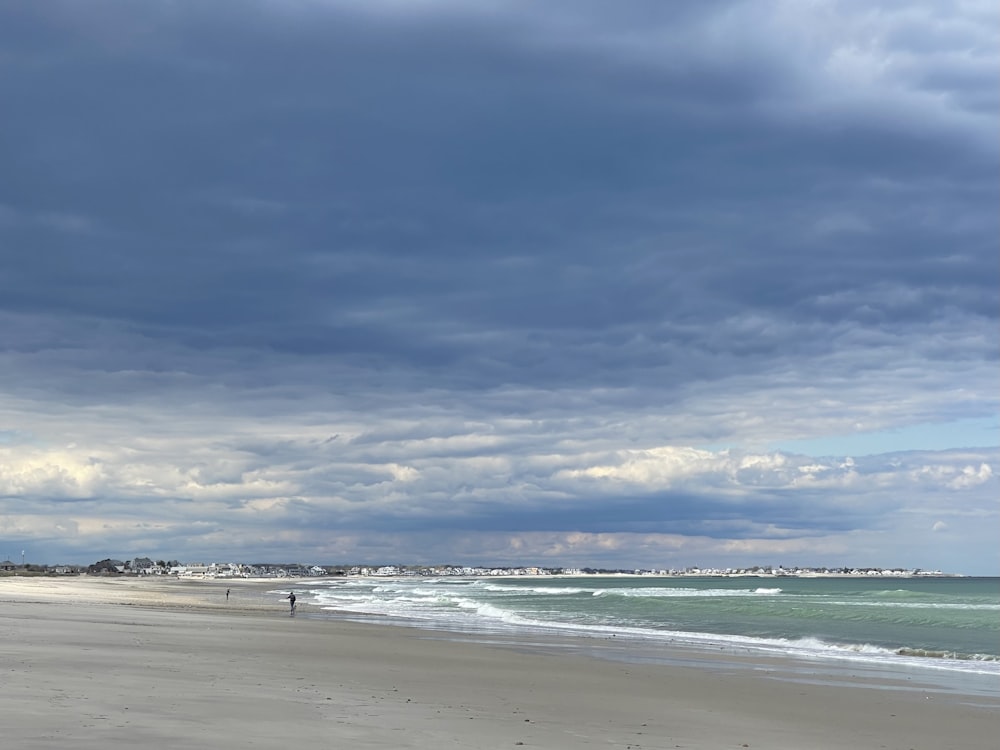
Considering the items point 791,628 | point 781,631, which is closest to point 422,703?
point 781,631

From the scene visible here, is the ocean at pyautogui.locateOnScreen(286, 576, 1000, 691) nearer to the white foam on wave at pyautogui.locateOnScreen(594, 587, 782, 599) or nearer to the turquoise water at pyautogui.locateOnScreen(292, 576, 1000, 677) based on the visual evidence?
the turquoise water at pyautogui.locateOnScreen(292, 576, 1000, 677)

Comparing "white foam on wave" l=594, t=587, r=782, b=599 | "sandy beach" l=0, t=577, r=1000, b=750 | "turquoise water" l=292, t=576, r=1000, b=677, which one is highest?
"sandy beach" l=0, t=577, r=1000, b=750

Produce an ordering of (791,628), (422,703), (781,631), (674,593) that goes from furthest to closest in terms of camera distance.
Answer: (674,593) → (791,628) → (781,631) → (422,703)

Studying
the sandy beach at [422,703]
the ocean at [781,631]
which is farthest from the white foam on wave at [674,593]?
the sandy beach at [422,703]

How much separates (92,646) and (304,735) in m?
Result: 14.1

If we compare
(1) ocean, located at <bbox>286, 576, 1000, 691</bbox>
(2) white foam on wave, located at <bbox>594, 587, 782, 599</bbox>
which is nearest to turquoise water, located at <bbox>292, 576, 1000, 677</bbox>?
(1) ocean, located at <bbox>286, 576, 1000, 691</bbox>

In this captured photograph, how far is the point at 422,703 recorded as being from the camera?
52.4 ft

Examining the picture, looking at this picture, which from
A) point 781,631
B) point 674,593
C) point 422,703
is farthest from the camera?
point 674,593

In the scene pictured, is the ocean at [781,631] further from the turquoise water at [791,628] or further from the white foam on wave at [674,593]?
the white foam on wave at [674,593]

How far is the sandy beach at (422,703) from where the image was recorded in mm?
12039

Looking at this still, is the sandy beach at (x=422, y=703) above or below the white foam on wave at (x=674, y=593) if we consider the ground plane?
above

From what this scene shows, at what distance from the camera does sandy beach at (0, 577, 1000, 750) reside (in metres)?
12.0

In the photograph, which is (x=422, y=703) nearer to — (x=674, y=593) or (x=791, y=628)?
(x=791, y=628)

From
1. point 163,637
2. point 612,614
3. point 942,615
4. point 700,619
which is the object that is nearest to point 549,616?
point 612,614
